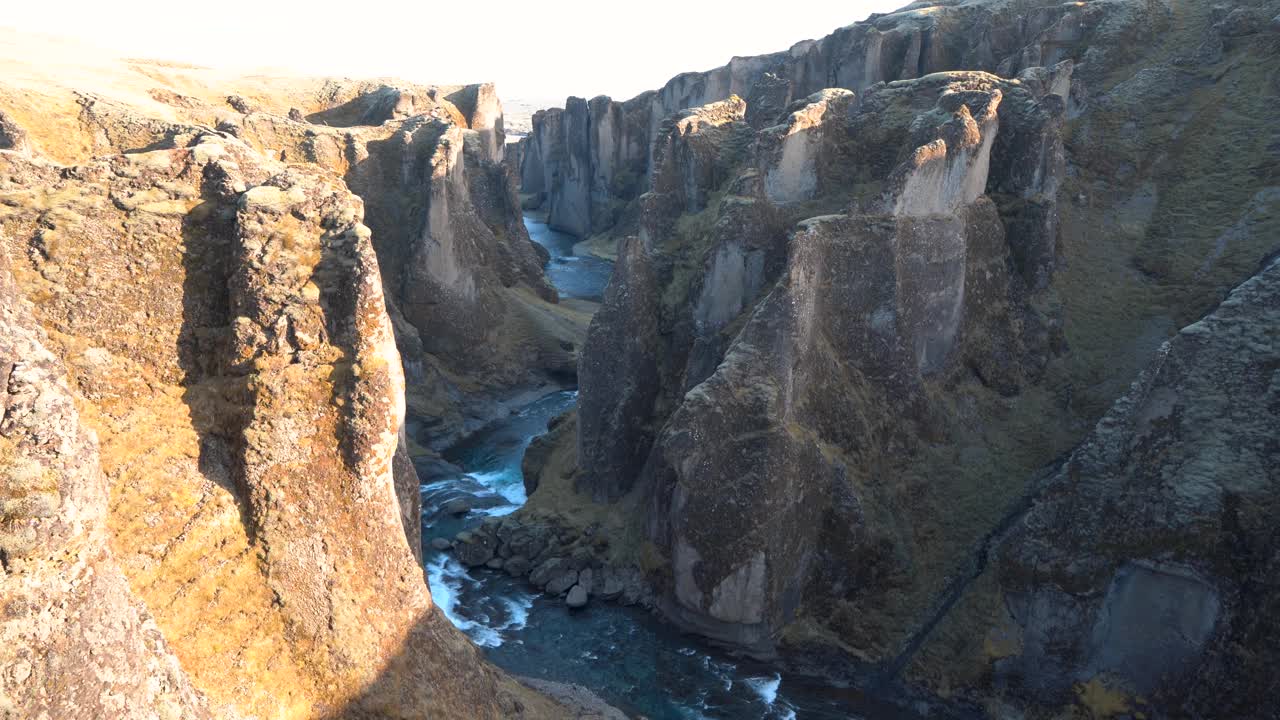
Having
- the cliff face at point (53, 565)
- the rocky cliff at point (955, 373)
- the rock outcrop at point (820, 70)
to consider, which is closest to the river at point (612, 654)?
the rocky cliff at point (955, 373)

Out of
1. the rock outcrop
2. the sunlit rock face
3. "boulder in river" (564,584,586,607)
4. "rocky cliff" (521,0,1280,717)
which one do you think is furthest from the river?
the rock outcrop

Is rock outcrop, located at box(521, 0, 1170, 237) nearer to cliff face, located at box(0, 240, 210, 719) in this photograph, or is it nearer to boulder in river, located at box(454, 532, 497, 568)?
boulder in river, located at box(454, 532, 497, 568)

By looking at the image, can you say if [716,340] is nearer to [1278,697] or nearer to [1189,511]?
[1189,511]

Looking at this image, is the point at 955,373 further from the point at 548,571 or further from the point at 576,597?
the point at 548,571

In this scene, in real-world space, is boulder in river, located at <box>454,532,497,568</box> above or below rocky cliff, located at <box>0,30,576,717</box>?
below

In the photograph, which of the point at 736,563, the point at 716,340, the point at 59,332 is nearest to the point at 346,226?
the point at 59,332

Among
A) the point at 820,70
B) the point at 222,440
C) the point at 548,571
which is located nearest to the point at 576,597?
the point at 548,571
